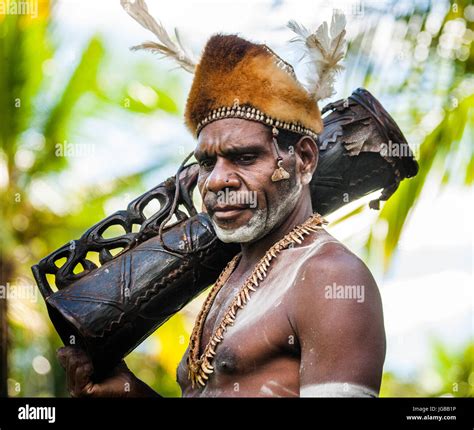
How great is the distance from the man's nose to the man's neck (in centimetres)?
31

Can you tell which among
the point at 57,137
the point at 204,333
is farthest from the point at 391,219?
the point at 57,137

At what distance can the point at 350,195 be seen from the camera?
4.44m

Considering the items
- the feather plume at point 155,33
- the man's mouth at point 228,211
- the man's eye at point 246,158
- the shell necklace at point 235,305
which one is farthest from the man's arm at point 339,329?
the feather plume at point 155,33

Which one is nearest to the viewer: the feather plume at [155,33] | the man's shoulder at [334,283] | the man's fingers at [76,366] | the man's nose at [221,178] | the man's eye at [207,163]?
the man's shoulder at [334,283]

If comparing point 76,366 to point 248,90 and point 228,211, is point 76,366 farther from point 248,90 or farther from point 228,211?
point 248,90

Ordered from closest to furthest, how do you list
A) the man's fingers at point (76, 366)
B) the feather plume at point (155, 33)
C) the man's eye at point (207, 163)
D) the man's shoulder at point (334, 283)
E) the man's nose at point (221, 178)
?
the man's shoulder at point (334, 283)
the man's nose at point (221, 178)
the man's eye at point (207, 163)
the man's fingers at point (76, 366)
the feather plume at point (155, 33)

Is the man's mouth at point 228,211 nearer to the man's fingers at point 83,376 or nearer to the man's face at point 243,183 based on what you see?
the man's face at point 243,183

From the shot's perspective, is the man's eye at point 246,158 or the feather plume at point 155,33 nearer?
the man's eye at point 246,158

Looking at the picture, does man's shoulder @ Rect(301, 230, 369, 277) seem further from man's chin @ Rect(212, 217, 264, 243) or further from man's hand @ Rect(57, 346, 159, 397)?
man's hand @ Rect(57, 346, 159, 397)

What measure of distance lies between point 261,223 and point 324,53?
79 cm

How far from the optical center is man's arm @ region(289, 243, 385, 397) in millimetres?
3502

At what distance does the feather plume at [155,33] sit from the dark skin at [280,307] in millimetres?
515

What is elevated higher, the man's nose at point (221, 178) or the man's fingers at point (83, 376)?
the man's nose at point (221, 178)

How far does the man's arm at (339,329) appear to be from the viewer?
350cm
